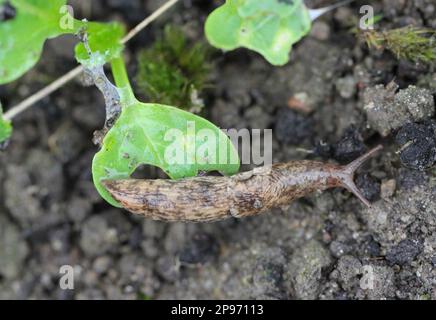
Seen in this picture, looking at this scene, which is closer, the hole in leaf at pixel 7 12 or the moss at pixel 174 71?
the hole in leaf at pixel 7 12

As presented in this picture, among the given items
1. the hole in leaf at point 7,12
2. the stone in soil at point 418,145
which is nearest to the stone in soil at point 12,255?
the hole in leaf at point 7,12

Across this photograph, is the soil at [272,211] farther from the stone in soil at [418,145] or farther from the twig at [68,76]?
the twig at [68,76]

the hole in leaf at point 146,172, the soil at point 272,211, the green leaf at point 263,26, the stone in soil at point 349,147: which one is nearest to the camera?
the green leaf at point 263,26

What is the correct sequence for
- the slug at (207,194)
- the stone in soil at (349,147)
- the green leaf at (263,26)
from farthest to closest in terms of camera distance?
the stone in soil at (349,147), the slug at (207,194), the green leaf at (263,26)

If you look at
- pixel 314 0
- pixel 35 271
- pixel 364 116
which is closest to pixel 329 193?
pixel 364 116

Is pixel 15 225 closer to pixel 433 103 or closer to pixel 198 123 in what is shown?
pixel 198 123

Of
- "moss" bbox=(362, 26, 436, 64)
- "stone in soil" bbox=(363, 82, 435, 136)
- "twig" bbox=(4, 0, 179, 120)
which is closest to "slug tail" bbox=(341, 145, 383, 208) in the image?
"stone in soil" bbox=(363, 82, 435, 136)
